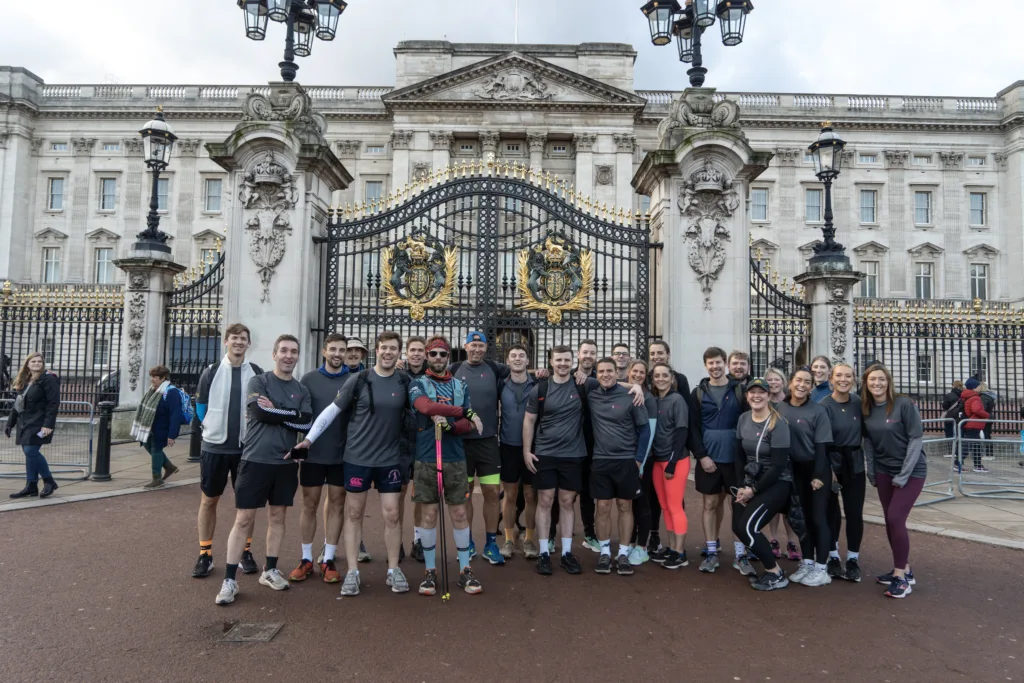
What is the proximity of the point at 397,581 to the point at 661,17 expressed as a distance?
10.1m

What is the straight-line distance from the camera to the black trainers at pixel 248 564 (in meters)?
5.61

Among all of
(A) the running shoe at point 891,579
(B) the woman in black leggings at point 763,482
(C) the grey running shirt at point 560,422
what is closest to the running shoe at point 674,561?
(B) the woman in black leggings at point 763,482

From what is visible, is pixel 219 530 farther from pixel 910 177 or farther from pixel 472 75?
pixel 910 177

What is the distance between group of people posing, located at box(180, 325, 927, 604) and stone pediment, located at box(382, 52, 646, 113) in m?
39.2

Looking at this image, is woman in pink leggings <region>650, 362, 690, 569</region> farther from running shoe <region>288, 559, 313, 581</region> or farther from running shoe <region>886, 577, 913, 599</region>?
running shoe <region>288, 559, 313, 581</region>

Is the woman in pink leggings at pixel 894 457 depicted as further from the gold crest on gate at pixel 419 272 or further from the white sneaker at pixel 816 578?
the gold crest on gate at pixel 419 272

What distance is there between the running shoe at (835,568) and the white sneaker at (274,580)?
15.2ft

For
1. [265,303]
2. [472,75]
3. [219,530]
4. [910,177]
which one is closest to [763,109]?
[910,177]

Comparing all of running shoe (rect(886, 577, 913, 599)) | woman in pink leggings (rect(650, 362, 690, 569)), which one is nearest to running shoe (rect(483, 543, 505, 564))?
woman in pink leggings (rect(650, 362, 690, 569))

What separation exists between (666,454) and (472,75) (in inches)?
1595

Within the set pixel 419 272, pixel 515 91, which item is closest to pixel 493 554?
pixel 419 272

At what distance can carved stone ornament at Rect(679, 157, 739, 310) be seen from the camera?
1083 cm

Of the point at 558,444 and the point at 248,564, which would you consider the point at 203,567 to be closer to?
the point at 248,564

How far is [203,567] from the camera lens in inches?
215
